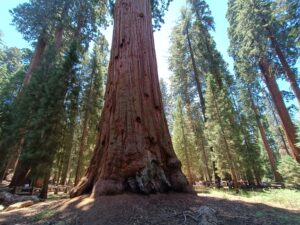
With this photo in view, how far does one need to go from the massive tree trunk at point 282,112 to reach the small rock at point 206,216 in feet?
41.7

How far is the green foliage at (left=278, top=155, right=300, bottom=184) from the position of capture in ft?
48.3

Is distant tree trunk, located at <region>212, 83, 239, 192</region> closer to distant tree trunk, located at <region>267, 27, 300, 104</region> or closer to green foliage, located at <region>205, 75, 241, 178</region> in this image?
green foliage, located at <region>205, 75, 241, 178</region>

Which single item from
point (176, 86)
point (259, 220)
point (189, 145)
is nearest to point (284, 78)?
point (189, 145)

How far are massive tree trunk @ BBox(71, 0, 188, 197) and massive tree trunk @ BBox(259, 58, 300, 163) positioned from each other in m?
12.2

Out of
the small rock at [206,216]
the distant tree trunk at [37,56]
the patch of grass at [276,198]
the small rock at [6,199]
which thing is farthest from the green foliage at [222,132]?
the distant tree trunk at [37,56]

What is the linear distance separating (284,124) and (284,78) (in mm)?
3676

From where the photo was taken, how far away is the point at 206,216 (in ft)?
8.95

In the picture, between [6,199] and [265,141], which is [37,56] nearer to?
[6,199]

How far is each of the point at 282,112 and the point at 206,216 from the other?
14919 mm

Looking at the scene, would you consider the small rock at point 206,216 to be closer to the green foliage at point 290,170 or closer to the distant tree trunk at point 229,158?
the distant tree trunk at point 229,158

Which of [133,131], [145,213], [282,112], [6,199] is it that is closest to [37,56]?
[6,199]

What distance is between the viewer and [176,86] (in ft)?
89.8

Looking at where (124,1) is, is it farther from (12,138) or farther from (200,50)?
(200,50)

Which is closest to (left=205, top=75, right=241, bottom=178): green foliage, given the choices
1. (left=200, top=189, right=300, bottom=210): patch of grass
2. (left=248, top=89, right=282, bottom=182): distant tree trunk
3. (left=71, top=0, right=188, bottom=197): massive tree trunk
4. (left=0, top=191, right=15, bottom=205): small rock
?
(left=200, top=189, right=300, bottom=210): patch of grass
